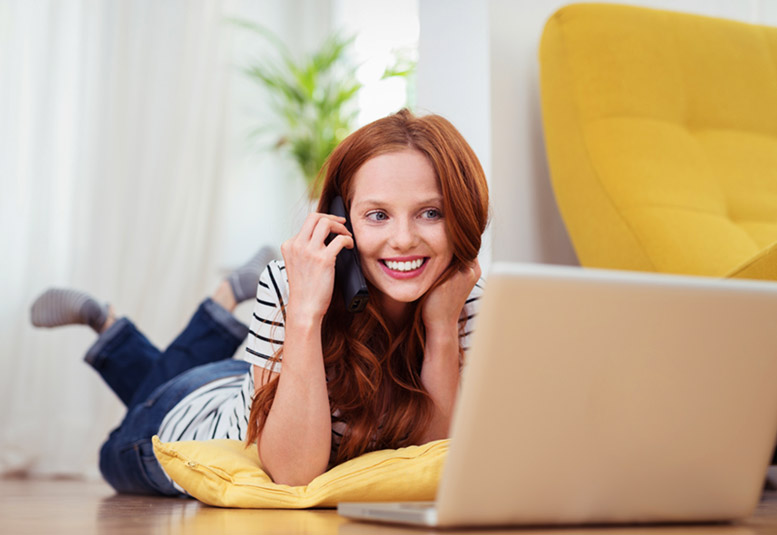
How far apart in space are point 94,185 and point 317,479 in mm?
2142

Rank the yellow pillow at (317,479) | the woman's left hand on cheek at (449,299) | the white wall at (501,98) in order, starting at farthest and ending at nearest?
the white wall at (501,98), the woman's left hand on cheek at (449,299), the yellow pillow at (317,479)

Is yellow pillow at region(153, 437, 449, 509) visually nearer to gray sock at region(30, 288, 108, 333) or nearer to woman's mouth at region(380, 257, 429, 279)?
woman's mouth at region(380, 257, 429, 279)

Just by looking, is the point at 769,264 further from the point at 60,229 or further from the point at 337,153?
the point at 60,229

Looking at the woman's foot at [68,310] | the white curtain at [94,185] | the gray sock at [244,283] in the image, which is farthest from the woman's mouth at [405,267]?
the white curtain at [94,185]

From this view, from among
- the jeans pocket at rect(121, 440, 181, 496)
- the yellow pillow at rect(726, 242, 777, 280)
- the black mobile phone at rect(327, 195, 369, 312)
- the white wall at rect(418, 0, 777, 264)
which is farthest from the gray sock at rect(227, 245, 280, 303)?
the yellow pillow at rect(726, 242, 777, 280)

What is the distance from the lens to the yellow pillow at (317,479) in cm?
97

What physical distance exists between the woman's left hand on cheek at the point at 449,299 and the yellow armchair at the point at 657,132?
0.40 m

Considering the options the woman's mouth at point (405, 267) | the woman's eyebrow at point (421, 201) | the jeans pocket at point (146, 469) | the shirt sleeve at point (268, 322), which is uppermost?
→ the woman's eyebrow at point (421, 201)

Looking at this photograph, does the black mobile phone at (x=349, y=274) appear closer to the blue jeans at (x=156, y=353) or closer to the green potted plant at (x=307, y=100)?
the blue jeans at (x=156, y=353)

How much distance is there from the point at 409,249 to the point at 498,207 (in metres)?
0.56

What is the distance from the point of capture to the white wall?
64.8 inches

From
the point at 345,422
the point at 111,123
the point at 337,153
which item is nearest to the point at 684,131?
the point at 337,153

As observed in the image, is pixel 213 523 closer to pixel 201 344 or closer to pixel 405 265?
pixel 405 265

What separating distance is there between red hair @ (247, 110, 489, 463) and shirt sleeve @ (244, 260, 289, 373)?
31mm
